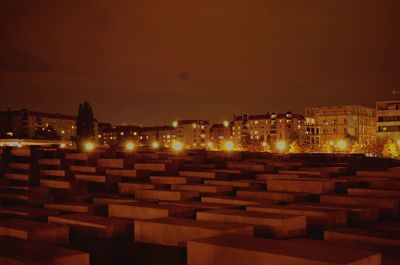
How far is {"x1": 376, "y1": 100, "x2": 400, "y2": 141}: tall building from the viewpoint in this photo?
93.1 meters

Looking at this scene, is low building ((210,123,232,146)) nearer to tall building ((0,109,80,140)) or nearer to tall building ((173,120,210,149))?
tall building ((173,120,210,149))

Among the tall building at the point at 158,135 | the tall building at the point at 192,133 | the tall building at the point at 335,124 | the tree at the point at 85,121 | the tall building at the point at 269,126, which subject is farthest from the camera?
the tall building at the point at 158,135

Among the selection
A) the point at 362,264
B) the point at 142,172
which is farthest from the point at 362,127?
the point at 362,264

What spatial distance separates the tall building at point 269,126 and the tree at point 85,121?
64.4 metres

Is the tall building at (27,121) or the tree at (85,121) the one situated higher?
the tall building at (27,121)

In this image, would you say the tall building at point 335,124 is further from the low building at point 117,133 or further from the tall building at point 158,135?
the low building at point 117,133

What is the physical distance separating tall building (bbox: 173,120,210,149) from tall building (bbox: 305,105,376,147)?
143 ft

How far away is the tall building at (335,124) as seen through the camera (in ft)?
401

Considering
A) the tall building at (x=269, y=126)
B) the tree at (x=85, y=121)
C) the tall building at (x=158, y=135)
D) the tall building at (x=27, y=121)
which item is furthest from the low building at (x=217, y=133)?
the tree at (x=85, y=121)

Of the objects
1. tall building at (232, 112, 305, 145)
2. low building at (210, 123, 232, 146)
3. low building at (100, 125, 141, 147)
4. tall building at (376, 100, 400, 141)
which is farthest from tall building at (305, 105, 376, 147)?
low building at (100, 125, 141, 147)

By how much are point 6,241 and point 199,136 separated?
15649 cm

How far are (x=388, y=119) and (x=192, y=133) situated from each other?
254 feet

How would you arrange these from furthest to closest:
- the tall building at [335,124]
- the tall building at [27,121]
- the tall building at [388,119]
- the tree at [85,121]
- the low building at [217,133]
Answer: the low building at [217,133]
the tall building at [27,121]
the tall building at [335,124]
the tall building at [388,119]
the tree at [85,121]

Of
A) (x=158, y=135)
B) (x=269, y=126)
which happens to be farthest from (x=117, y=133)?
(x=269, y=126)
